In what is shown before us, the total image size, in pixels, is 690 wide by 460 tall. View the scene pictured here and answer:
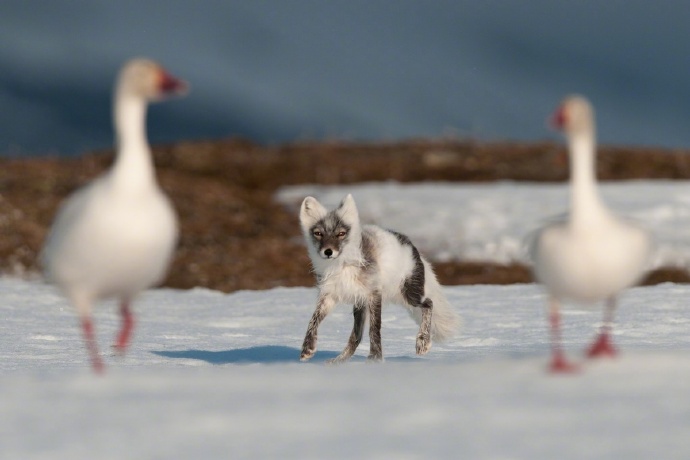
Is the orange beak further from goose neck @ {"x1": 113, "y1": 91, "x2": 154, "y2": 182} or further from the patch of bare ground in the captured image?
the patch of bare ground

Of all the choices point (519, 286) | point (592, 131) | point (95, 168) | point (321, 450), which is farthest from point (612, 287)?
point (95, 168)

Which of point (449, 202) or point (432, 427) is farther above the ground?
point (449, 202)

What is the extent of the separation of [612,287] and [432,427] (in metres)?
1.52

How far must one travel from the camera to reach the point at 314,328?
9.40 metres

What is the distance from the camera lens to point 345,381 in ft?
18.1

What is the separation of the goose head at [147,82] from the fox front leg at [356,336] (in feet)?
13.7

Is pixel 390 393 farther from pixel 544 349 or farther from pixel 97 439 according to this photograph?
pixel 544 349

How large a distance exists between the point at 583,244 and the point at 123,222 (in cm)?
251

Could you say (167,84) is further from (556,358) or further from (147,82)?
(556,358)

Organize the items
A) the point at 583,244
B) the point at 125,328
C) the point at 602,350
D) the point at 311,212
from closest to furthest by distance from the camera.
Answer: the point at 583,244 < the point at 602,350 < the point at 125,328 < the point at 311,212

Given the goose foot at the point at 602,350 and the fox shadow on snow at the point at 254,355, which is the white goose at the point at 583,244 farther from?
the fox shadow on snow at the point at 254,355

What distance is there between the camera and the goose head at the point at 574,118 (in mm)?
5699

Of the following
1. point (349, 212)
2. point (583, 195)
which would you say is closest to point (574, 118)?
point (583, 195)

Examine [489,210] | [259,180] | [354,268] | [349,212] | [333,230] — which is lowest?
[354,268]
